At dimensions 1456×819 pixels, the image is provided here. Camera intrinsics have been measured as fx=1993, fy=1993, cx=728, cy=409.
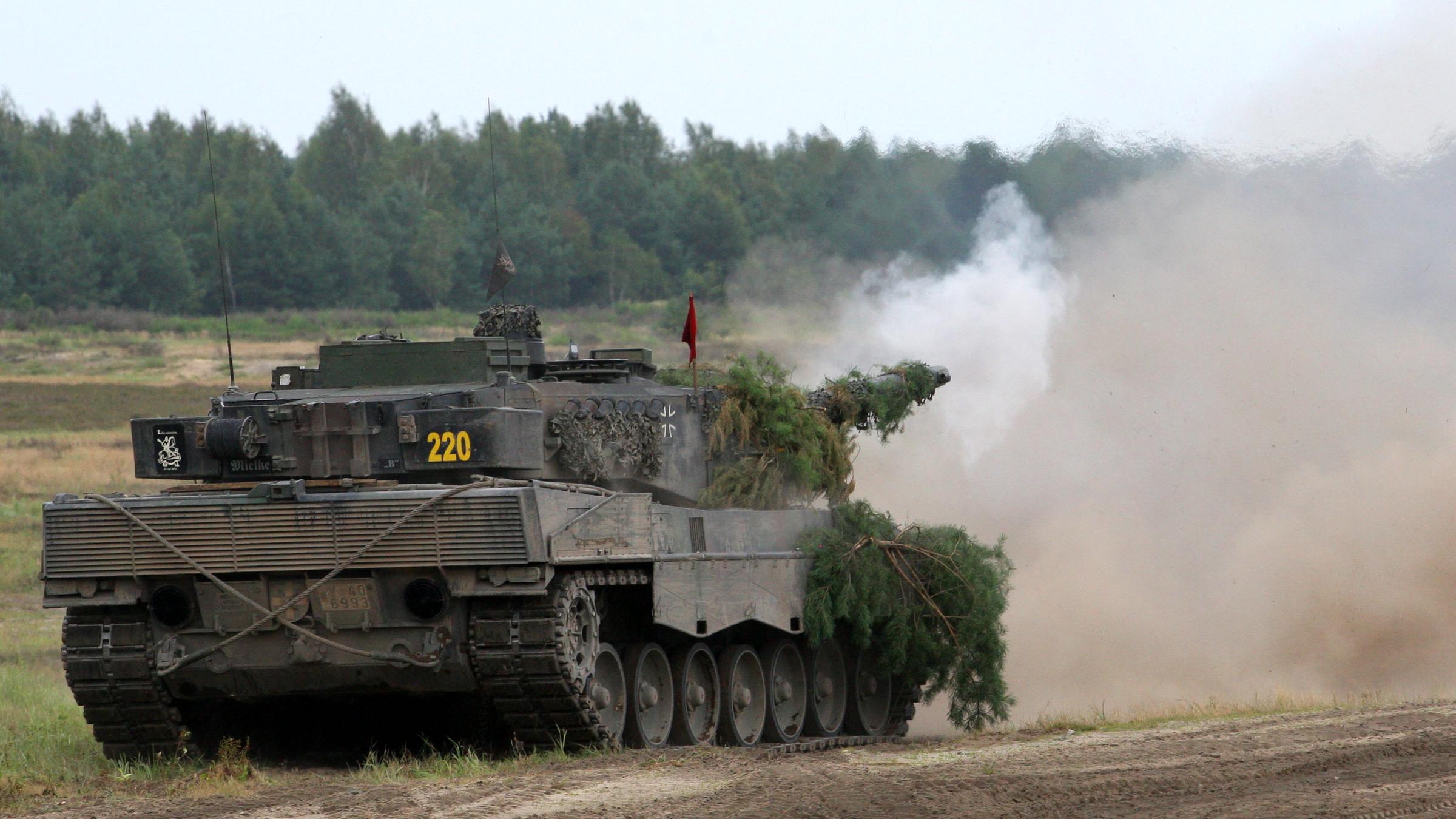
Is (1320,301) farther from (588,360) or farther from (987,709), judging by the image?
(588,360)

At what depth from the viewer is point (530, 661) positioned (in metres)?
12.4

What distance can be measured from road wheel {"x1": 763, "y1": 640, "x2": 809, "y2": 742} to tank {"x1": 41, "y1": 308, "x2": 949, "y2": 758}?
1.80 feet

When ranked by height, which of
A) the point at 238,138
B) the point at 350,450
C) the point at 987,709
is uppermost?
the point at 238,138

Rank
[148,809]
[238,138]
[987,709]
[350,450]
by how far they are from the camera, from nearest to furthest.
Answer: [148,809] → [350,450] → [987,709] → [238,138]

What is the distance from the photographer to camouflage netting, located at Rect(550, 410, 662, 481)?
1418 centimetres

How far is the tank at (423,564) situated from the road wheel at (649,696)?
0.02 meters

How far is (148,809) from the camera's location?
10.9m

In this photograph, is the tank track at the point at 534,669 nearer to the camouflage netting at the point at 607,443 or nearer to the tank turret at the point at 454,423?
the tank turret at the point at 454,423

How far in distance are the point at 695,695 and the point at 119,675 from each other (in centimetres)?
419

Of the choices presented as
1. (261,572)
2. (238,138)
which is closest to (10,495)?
(261,572)

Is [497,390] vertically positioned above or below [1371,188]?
below

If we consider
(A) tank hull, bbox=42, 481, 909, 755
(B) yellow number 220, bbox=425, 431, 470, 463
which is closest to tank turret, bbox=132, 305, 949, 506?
(B) yellow number 220, bbox=425, 431, 470, 463

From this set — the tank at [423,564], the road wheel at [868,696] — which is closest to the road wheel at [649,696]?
the tank at [423,564]

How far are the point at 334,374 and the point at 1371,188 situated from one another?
1357 cm
